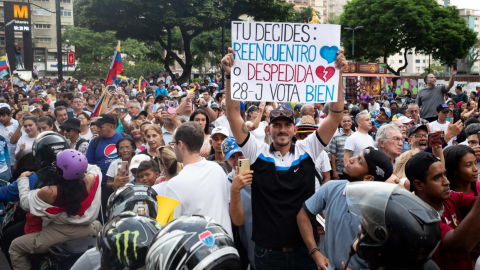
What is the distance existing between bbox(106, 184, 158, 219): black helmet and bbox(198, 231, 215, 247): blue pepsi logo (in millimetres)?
782

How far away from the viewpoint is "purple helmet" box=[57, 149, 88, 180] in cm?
361

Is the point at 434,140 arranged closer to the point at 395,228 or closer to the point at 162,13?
the point at 395,228

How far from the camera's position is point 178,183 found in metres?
3.14

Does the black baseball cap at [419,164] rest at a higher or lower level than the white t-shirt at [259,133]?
higher

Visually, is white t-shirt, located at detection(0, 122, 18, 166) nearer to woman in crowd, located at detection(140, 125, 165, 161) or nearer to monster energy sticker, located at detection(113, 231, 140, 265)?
woman in crowd, located at detection(140, 125, 165, 161)

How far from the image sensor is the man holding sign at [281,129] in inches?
130

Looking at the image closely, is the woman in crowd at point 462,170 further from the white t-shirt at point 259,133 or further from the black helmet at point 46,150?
the white t-shirt at point 259,133

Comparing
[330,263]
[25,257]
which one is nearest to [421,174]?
[330,263]

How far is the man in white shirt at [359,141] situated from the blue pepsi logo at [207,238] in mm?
4961

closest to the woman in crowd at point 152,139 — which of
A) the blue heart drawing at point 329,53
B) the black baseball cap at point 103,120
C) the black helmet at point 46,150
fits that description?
the black baseball cap at point 103,120

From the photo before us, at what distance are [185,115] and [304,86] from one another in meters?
4.67

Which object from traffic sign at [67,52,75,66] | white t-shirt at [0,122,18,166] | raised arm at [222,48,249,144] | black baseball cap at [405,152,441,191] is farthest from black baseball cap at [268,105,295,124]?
traffic sign at [67,52,75,66]

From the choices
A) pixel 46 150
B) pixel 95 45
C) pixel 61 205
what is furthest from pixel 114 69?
pixel 95 45

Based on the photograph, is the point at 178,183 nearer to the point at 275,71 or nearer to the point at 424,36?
the point at 275,71
